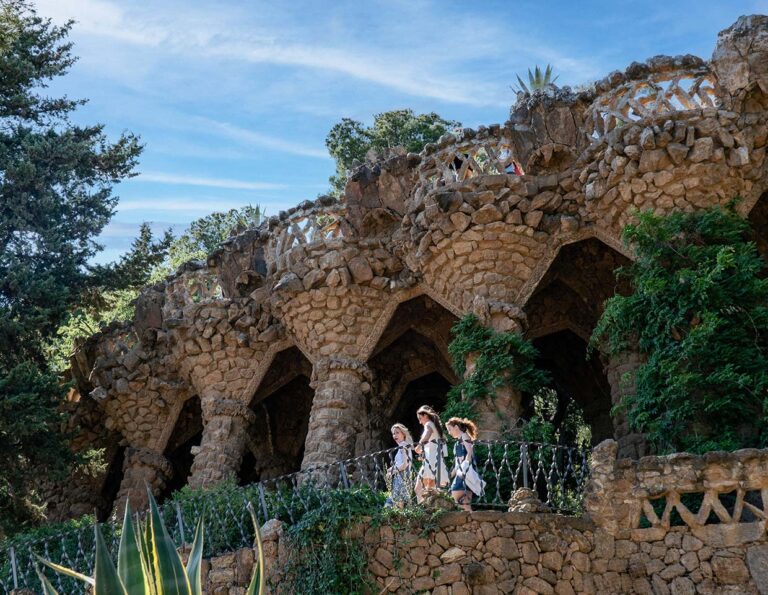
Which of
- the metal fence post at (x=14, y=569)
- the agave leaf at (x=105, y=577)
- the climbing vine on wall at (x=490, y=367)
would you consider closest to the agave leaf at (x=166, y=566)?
the agave leaf at (x=105, y=577)

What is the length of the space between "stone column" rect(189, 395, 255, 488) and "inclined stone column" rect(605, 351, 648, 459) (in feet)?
15.4

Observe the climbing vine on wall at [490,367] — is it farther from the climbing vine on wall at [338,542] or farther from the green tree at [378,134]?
the green tree at [378,134]

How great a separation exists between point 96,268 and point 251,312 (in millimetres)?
2427

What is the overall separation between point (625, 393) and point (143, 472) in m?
6.76

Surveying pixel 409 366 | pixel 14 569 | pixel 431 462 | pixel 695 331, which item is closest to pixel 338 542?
pixel 431 462

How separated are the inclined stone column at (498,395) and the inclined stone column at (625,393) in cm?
107

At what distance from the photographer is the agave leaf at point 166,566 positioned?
16.9 feet

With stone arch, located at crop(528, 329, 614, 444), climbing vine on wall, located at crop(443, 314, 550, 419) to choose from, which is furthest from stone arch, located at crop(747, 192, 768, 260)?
climbing vine on wall, located at crop(443, 314, 550, 419)

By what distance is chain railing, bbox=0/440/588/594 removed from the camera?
8328 mm

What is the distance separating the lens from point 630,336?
10664 millimetres

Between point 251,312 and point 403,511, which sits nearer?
point 403,511

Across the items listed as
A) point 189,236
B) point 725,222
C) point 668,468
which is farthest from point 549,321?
point 189,236

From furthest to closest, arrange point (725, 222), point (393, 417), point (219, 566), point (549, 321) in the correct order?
point (393, 417), point (549, 321), point (725, 222), point (219, 566)

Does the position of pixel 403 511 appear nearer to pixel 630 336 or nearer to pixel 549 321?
pixel 630 336
